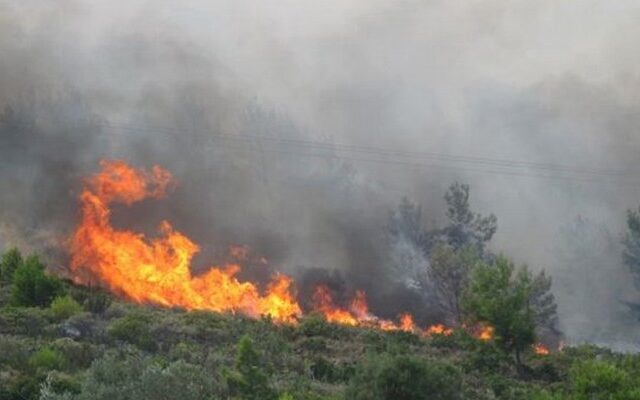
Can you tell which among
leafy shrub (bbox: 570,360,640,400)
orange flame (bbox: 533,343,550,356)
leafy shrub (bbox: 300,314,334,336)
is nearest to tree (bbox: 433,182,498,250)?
orange flame (bbox: 533,343,550,356)

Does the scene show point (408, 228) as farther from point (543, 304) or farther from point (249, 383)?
point (249, 383)

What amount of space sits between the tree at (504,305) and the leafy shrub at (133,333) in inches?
932

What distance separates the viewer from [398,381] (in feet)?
83.9

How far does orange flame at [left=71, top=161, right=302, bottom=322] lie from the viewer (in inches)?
3354

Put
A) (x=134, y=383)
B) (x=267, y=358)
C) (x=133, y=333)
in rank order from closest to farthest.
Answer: (x=134, y=383), (x=267, y=358), (x=133, y=333)

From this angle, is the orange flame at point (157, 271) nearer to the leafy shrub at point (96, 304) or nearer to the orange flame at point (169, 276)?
the orange flame at point (169, 276)

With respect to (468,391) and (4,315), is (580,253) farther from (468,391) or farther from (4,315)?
(4,315)

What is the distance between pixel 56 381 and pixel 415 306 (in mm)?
65887

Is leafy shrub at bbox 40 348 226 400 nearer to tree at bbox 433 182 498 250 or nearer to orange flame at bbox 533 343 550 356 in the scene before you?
orange flame at bbox 533 343 550 356

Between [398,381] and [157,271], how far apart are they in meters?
66.0

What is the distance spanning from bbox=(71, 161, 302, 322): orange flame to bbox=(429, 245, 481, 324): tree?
16.2m

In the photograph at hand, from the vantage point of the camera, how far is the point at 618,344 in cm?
8681

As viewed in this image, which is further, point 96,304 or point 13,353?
point 96,304

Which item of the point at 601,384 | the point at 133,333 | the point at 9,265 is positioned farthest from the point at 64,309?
the point at 601,384
